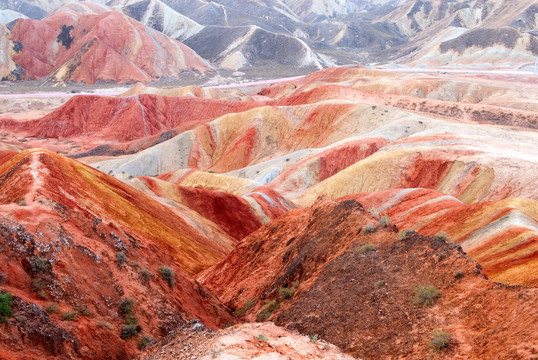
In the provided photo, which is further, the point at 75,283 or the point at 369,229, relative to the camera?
the point at 369,229

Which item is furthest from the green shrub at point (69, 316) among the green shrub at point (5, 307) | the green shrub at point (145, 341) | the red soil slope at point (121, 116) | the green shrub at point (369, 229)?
the red soil slope at point (121, 116)

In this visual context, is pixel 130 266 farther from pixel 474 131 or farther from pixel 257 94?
pixel 257 94

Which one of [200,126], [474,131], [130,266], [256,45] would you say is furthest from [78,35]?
[130,266]

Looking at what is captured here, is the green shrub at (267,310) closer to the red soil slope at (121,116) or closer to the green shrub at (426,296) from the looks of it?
the green shrub at (426,296)

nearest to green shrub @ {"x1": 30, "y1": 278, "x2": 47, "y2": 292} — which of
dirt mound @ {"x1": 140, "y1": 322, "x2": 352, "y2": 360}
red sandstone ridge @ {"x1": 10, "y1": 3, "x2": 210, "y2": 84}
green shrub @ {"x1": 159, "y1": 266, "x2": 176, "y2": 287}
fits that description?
dirt mound @ {"x1": 140, "y1": 322, "x2": 352, "y2": 360}

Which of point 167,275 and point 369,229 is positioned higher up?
point 369,229

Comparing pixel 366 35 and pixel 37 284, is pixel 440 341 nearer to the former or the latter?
pixel 37 284

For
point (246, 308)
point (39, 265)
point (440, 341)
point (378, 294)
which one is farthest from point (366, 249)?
point (39, 265)
